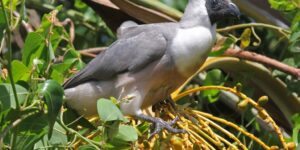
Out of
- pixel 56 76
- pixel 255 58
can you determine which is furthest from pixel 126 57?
pixel 255 58

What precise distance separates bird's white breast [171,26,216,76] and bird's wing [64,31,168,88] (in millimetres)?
31

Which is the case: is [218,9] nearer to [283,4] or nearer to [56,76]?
[283,4]

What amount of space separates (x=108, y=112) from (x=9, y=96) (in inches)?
6.8

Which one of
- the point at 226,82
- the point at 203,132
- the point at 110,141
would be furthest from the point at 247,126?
the point at 110,141

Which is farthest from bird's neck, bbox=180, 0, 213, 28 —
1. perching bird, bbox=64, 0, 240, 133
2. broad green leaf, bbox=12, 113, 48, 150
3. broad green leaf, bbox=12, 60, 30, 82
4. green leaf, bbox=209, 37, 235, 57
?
broad green leaf, bbox=12, 113, 48, 150

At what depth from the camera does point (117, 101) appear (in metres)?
1.59

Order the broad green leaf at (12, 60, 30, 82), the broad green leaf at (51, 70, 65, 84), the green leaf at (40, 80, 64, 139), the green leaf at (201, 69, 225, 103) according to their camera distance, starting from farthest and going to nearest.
→ the green leaf at (201, 69, 225, 103)
the broad green leaf at (51, 70, 65, 84)
the broad green leaf at (12, 60, 30, 82)
the green leaf at (40, 80, 64, 139)

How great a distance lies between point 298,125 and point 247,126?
0.36 m

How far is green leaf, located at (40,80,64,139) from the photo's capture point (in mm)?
1409

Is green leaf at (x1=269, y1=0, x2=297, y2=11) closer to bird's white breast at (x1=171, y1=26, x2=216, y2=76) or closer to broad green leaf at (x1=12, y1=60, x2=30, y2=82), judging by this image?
bird's white breast at (x1=171, y1=26, x2=216, y2=76)

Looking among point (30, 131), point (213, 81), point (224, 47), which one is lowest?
point (213, 81)

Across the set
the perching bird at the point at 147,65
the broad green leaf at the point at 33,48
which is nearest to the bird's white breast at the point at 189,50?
the perching bird at the point at 147,65

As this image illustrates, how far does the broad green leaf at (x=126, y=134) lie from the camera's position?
4.92ft

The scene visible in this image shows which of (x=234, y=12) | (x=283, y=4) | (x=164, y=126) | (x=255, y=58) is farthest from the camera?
(x=255, y=58)
